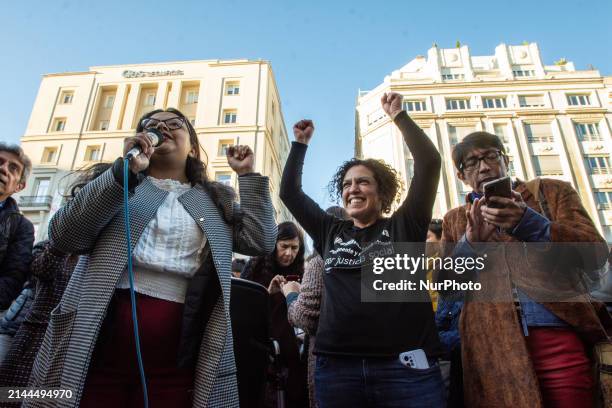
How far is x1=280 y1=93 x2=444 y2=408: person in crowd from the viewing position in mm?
1604

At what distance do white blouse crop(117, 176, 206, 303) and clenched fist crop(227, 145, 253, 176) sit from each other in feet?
1.23

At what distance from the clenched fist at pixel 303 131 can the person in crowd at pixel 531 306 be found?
1243 millimetres

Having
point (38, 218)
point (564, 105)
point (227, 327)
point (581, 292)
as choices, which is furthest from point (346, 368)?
point (564, 105)

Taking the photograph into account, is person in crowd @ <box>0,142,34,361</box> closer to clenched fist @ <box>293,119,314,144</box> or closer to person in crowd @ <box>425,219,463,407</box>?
clenched fist @ <box>293,119,314,144</box>

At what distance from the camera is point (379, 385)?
1581mm

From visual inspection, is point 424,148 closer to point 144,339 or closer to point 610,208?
point 144,339

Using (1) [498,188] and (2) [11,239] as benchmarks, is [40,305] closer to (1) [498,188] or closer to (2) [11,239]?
(2) [11,239]

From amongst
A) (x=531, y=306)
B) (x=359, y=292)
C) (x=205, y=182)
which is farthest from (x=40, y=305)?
(x=531, y=306)

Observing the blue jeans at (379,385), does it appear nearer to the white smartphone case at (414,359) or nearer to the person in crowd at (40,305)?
the white smartphone case at (414,359)

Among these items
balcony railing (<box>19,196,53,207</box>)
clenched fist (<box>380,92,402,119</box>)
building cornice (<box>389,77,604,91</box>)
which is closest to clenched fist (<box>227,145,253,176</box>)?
clenched fist (<box>380,92,402,119</box>)

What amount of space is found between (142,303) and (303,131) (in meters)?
1.64

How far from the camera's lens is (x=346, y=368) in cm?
168

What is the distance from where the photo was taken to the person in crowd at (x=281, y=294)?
271 centimetres

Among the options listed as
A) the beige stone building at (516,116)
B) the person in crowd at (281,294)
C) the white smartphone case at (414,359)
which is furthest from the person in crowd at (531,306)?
the beige stone building at (516,116)
